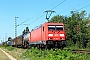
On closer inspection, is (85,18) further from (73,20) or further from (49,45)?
(49,45)

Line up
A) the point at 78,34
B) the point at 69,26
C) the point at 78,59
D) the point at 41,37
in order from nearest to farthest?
the point at 78,59, the point at 41,37, the point at 78,34, the point at 69,26

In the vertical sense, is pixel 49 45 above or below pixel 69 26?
below

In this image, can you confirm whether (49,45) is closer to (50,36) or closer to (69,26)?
(50,36)

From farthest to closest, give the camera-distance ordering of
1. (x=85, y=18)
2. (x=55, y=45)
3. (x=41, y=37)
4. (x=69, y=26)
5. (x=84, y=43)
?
(x=85, y=18)
(x=69, y=26)
(x=84, y=43)
(x=41, y=37)
(x=55, y=45)

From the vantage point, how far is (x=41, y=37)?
105ft

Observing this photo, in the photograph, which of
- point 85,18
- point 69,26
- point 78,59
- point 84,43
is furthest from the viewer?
point 85,18

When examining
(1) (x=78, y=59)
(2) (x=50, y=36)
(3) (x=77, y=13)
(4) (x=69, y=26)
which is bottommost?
(1) (x=78, y=59)

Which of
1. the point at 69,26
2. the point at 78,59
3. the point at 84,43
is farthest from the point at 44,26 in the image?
the point at 69,26

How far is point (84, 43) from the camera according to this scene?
53.6 meters

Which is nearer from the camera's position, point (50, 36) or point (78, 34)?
point (50, 36)

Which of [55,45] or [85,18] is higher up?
[85,18]

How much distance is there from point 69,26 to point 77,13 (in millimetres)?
10109

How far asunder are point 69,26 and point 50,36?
32276 mm

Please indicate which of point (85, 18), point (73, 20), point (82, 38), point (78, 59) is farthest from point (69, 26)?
point (78, 59)
